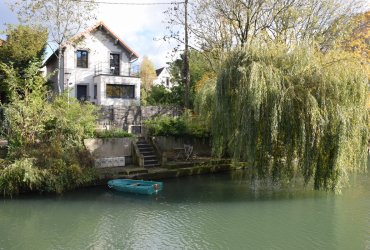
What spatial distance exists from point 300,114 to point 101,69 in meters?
21.4

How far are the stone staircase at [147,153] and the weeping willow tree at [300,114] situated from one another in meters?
6.99

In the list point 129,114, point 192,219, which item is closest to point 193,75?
point 129,114

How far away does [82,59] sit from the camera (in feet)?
101

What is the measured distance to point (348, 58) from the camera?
14.4 meters

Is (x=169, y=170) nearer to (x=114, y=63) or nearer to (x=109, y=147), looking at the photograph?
(x=109, y=147)

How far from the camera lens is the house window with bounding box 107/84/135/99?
1210 inches

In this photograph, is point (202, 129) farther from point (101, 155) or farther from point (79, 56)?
point (79, 56)

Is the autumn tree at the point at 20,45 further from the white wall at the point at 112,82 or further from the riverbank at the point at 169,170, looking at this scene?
the riverbank at the point at 169,170

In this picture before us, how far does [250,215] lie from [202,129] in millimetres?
9847

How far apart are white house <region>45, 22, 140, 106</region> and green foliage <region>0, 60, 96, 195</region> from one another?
39.2 feet

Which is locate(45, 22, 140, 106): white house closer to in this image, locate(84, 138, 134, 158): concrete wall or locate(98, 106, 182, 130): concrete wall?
locate(98, 106, 182, 130): concrete wall

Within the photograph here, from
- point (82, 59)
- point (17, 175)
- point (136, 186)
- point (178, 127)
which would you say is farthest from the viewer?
point (82, 59)

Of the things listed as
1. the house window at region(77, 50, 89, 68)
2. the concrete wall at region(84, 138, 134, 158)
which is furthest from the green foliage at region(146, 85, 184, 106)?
the concrete wall at region(84, 138, 134, 158)

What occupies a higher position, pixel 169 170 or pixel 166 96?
pixel 166 96
